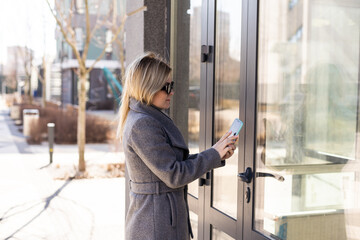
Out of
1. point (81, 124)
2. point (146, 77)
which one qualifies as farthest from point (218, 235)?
point (81, 124)

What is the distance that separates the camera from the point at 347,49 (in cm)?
221

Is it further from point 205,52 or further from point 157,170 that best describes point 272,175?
point 205,52

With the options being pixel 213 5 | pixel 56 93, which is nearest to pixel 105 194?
pixel 213 5

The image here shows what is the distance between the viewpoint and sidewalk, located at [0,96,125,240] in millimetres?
6234

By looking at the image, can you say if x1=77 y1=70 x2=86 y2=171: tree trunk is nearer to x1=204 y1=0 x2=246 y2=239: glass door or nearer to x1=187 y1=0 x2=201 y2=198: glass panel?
x1=187 y1=0 x2=201 y2=198: glass panel

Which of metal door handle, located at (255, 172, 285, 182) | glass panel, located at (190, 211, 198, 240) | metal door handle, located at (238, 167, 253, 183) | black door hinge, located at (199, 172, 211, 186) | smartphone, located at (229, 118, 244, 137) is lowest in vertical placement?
glass panel, located at (190, 211, 198, 240)

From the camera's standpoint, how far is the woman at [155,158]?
94.5 inches

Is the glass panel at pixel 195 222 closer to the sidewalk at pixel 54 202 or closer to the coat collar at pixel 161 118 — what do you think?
the coat collar at pixel 161 118

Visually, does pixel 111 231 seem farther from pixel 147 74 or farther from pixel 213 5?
pixel 147 74

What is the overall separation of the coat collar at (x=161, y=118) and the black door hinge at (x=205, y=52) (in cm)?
126

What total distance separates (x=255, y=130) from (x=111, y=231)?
396cm

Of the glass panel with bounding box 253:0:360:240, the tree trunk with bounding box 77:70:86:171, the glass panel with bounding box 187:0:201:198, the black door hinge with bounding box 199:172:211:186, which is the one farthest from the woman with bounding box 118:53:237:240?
the tree trunk with bounding box 77:70:86:171

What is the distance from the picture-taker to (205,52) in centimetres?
368

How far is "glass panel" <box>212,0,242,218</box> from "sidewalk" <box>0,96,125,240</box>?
2942 millimetres
